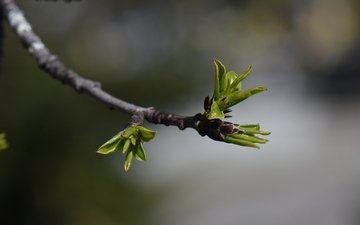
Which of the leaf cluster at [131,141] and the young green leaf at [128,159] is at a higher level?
the leaf cluster at [131,141]

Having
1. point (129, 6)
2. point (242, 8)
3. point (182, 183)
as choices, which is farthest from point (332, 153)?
point (129, 6)

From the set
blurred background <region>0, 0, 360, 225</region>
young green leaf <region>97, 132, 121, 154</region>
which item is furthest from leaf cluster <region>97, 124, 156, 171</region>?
blurred background <region>0, 0, 360, 225</region>

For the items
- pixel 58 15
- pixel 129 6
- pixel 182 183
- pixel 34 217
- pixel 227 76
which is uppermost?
pixel 129 6

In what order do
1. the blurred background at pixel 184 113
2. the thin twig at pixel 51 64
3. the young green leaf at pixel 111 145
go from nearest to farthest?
the young green leaf at pixel 111 145
the thin twig at pixel 51 64
the blurred background at pixel 184 113

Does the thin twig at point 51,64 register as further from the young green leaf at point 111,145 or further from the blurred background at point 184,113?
the blurred background at point 184,113

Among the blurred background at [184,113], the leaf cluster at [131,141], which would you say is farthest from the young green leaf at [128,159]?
the blurred background at [184,113]

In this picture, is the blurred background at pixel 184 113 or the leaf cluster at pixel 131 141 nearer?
the leaf cluster at pixel 131 141

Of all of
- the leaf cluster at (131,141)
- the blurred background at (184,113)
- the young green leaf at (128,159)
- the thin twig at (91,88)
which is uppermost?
the blurred background at (184,113)

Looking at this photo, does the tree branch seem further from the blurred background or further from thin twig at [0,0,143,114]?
the blurred background

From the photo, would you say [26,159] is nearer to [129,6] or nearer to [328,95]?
[129,6]
